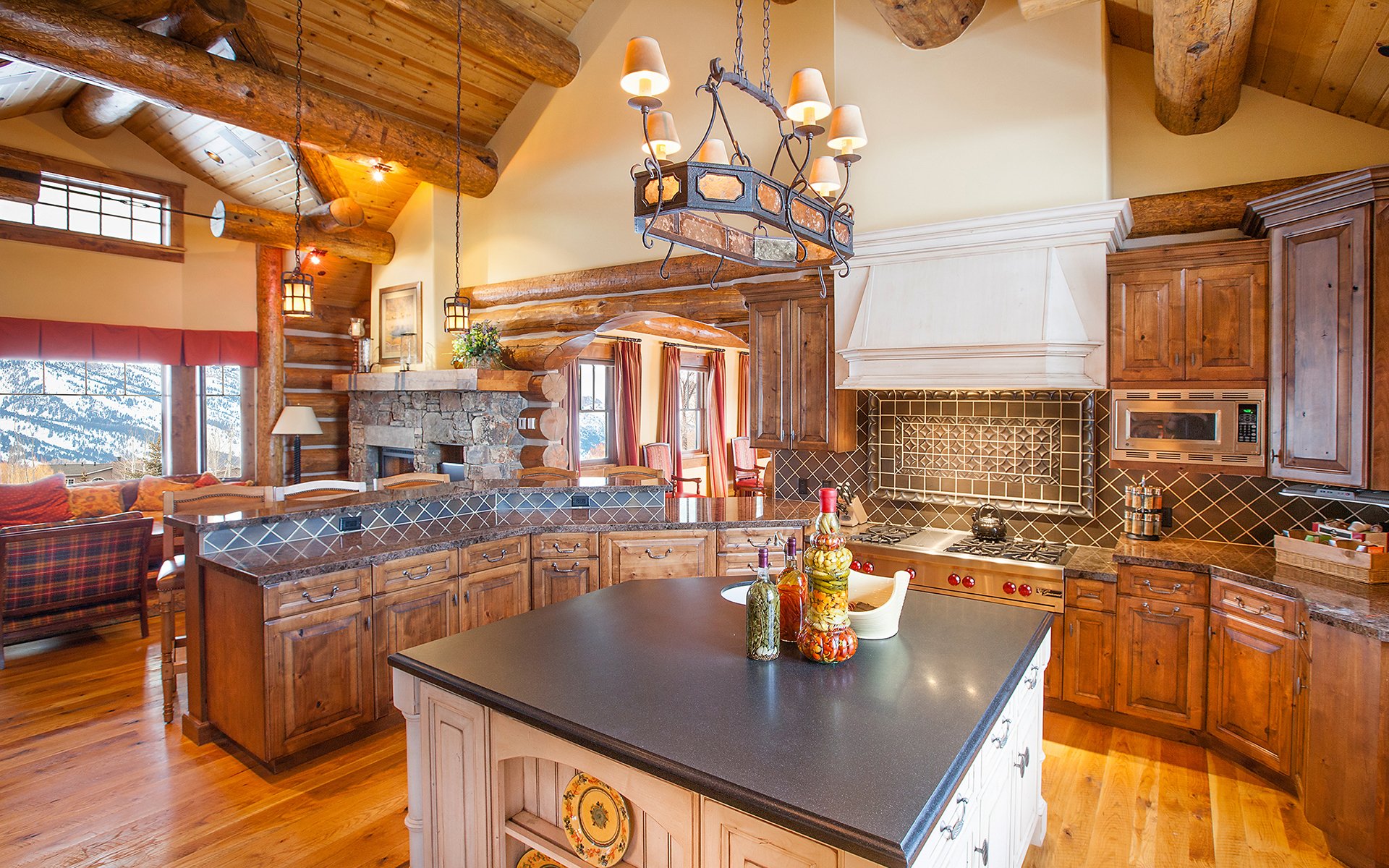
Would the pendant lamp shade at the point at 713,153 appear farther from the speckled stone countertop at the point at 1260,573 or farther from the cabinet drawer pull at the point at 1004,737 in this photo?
the speckled stone countertop at the point at 1260,573

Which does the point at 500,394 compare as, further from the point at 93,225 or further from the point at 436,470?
the point at 93,225

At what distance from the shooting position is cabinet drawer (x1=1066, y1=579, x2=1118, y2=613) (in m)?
3.66

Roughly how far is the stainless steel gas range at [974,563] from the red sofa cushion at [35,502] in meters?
6.61

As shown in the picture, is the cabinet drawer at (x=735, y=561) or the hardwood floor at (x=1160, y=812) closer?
the hardwood floor at (x=1160, y=812)

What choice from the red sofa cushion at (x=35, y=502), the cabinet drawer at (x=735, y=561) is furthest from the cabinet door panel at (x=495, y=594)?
the red sofa cushion at (x=35, y=502)

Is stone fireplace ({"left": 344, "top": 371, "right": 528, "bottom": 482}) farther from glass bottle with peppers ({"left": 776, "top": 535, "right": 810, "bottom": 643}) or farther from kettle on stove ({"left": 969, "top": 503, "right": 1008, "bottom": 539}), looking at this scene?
glass bottle with peppers ({"left": 776, "top": 535, "right": 810, "bottom": 643})

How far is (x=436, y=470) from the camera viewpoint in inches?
284

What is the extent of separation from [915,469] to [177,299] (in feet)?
24.5

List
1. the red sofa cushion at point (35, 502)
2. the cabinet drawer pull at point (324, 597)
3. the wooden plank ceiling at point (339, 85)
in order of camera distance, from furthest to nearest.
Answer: the red sofa cushion at point (35, 502), the wooden plank ceiling at point (339, 85), the cabinet drawer pull at point (324, 597)

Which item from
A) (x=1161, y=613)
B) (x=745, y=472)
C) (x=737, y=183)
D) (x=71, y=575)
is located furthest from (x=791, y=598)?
(x=745, y=472)

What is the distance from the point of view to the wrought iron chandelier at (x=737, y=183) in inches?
76.4

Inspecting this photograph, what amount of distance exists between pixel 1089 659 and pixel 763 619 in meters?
2.73

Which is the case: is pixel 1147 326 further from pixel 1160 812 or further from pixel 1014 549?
pixel 1160 812

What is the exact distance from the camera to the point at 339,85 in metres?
6.15
